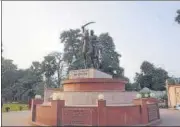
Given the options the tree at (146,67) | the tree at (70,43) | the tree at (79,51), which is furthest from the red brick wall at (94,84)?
the tree at (146,67)

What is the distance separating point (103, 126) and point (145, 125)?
214 cm

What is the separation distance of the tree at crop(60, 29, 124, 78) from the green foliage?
1112 cm

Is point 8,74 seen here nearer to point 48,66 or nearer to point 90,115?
point 48,66

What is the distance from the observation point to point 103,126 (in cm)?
1032

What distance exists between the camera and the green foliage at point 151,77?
43.7 meters

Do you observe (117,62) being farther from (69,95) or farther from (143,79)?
(69,95)

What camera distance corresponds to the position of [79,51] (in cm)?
3450

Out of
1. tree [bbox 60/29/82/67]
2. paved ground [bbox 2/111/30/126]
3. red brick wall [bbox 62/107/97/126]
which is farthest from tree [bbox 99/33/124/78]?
red brick wall [bbox 62/107/97/126]

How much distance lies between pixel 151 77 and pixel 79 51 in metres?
17.4

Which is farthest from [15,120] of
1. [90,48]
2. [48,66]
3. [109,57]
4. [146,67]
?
[146,67]

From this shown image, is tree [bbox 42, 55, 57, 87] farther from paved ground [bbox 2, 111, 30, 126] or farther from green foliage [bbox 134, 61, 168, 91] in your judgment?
paved ground [bbox 2, 111, 30, 126]

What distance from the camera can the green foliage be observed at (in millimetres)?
43719

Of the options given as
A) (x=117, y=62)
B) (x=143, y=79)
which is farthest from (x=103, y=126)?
(x=143, y=79)

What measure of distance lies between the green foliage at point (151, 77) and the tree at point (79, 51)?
11116 millimetres
